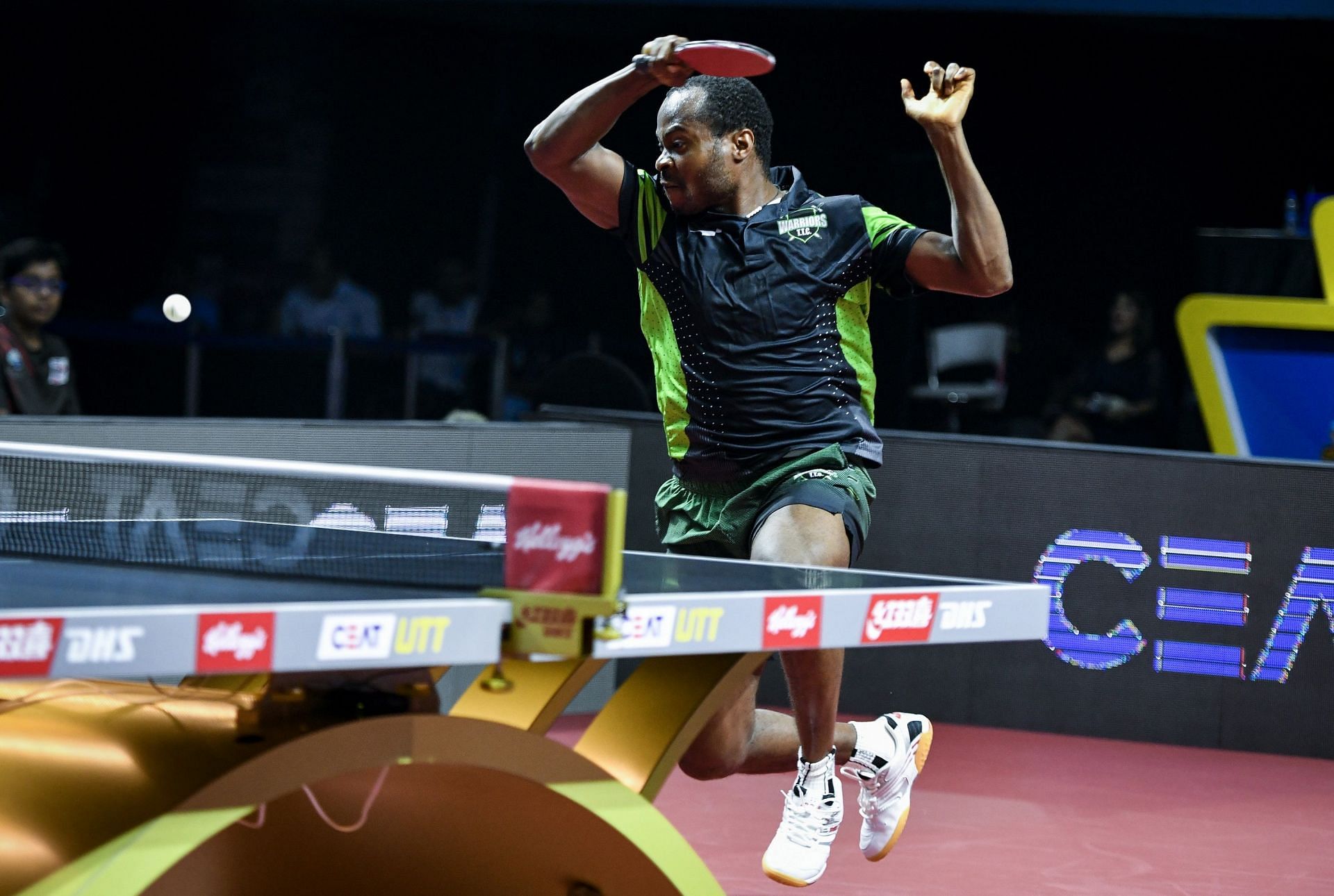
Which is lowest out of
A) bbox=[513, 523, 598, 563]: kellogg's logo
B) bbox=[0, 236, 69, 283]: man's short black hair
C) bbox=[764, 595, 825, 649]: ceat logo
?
bbox=[764, 595, 825, 649]: ceat logo

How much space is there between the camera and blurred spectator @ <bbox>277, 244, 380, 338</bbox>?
42.1ft

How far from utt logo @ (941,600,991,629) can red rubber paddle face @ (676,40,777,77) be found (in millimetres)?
1159

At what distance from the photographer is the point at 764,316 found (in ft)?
13.9

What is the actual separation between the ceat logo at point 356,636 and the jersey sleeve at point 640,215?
2.19 meters

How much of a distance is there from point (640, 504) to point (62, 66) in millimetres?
8023

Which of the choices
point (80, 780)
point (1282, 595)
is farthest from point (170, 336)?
point (80, 780)

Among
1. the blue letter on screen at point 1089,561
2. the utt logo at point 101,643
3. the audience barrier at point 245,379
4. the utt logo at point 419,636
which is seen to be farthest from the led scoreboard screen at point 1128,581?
the audience barrier at point 245,379

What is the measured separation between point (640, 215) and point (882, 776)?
158 cm

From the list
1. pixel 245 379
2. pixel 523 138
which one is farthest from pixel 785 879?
pixel 523 138

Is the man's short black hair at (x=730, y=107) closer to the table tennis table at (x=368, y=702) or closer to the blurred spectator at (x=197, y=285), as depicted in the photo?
the table tennis table at (x=368, y=702)

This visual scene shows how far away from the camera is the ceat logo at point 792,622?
8.50ft

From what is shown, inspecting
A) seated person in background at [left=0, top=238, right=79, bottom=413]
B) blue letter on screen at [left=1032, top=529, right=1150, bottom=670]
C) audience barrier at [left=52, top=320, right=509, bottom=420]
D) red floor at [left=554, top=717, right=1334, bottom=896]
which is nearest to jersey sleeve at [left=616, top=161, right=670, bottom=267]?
red floor at [left=554, top=717, right=1334, bottom=896]

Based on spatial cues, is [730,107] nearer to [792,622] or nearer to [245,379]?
[792,622]

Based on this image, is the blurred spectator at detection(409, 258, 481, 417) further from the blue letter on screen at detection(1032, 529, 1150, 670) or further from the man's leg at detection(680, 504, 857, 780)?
the man's leg at detection(680, 504, 857, 780)
